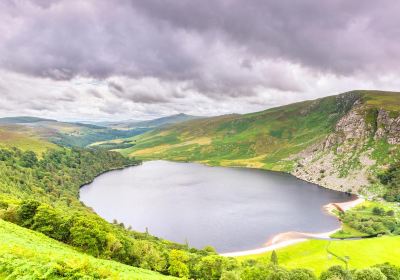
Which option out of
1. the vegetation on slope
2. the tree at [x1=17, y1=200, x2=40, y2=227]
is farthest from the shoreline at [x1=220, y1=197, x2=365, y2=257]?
the tree at [x1=17, y1=200, x2=40, y2=227]

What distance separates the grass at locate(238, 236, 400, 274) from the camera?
11569 cm

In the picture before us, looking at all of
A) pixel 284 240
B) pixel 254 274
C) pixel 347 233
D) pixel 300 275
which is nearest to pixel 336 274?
pixel 300 275

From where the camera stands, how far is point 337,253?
411ft

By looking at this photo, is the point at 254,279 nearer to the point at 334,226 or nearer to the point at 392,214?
the point at 334,226

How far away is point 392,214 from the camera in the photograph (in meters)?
183

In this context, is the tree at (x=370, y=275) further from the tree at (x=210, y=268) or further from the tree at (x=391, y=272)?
the tree at (x=210, y=268)

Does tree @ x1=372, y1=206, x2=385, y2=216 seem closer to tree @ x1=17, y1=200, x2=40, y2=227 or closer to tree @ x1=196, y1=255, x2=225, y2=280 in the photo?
tree @ x1=196, y1=255, x2=225, y2=280

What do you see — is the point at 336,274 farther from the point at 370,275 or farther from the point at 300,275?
the point at 300,275

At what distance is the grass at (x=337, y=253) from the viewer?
115688 mm

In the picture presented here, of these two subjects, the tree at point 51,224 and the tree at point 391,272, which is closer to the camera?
the tree at point 51,224

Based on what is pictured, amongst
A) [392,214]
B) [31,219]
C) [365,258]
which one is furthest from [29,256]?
[392,214]

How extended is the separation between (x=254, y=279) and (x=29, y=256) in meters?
61.3

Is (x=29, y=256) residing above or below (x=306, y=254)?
above

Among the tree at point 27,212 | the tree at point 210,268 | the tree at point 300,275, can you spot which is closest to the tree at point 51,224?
the tree at point 27,212
